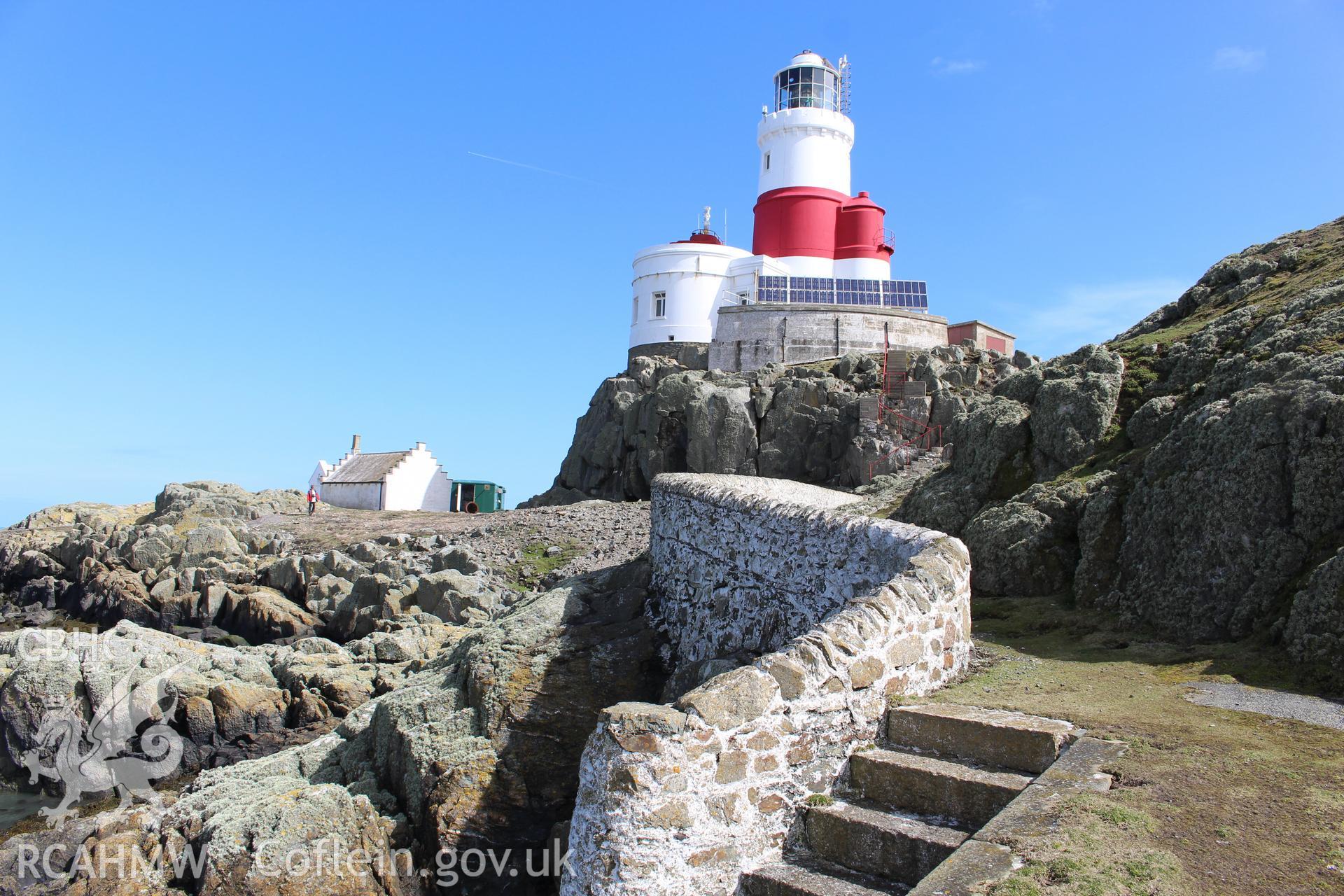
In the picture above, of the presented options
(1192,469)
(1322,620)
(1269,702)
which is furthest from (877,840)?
(1192,469)

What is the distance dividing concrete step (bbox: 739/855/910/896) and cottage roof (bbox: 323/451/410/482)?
1354 inches

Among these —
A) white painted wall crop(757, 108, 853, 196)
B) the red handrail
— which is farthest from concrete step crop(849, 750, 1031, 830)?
white painted wall crop(757, 108, 853, 196)

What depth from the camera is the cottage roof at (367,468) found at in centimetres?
3856

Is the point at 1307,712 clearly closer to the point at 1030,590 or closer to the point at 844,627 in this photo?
the point at 844,627

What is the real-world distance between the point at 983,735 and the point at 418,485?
35.4 m

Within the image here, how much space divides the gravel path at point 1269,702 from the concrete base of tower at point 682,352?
115ft

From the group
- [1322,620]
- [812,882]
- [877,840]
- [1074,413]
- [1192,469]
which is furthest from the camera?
[1074,413]

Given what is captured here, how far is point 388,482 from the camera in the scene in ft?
124

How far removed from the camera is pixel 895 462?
26188mm

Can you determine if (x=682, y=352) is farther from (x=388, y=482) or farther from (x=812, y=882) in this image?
(x=812, y=882)

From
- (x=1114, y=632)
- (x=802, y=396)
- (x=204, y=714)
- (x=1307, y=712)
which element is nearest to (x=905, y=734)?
(x=1307, y=712)

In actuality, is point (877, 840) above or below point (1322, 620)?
below

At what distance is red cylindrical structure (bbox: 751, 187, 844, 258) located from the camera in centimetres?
4622

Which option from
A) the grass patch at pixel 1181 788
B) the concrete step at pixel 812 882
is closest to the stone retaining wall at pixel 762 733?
the concrete step at pixel 812 882
